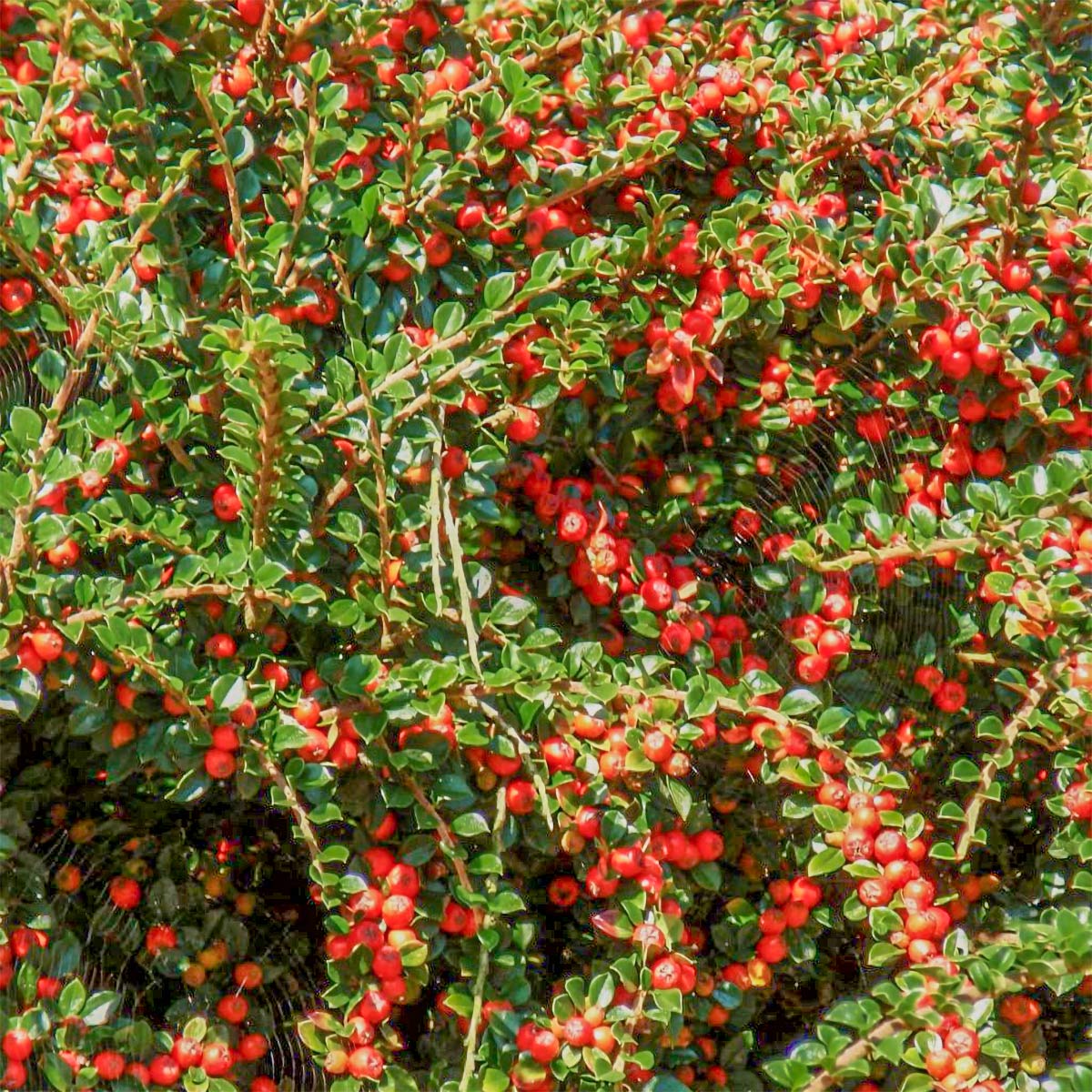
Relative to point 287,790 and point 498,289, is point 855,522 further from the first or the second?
point 287,790

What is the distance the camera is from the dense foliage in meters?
1.74

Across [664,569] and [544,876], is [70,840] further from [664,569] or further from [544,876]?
[664,569]

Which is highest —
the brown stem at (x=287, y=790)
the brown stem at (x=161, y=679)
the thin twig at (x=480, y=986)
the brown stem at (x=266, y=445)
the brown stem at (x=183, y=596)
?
the brown stem at (x=266, y=445)

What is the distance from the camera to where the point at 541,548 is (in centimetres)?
211

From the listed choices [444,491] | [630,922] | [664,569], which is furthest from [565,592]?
[630,922]

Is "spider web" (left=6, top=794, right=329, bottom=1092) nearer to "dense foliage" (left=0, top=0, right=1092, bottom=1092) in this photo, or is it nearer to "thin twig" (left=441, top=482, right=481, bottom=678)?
"dense foliage" (left=0, top=0, right=1092, bottom=1092)

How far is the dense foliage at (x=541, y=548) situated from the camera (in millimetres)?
1739

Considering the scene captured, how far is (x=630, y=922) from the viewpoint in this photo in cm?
182

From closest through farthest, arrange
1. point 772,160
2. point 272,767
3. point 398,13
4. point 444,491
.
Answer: point 272,767
point 444,491
point 398,13
point 772,160

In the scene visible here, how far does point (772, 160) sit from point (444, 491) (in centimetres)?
79

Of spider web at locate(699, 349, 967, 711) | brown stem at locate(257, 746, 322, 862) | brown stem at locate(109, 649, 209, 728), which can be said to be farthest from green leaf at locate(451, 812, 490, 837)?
spider web at locate(699, 349, 967, 711)

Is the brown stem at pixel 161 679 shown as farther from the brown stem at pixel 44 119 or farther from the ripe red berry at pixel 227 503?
the brown stem at pixel 44 119

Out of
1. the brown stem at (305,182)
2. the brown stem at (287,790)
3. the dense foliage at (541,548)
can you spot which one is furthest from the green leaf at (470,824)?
the brown stem at (305,182)

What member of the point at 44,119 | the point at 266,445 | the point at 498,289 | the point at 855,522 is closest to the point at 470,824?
the point at 266,445
